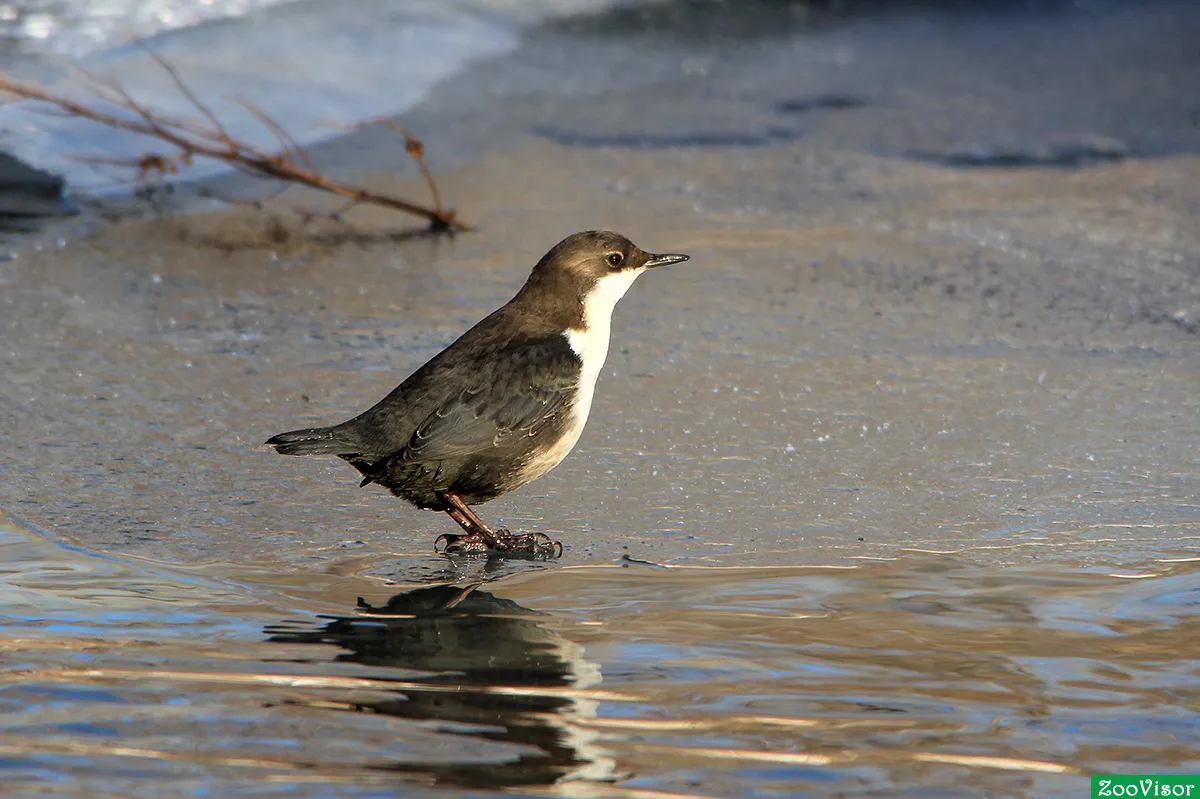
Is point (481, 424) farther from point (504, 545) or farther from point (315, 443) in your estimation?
point (315, 443)

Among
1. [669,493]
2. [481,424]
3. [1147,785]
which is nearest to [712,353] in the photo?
[669,493]

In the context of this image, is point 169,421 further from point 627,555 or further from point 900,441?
point 900,441

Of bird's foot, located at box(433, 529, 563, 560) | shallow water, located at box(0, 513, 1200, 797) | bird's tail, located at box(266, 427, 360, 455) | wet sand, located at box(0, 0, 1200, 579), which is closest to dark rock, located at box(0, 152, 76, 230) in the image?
wet sand, located at box(0, 0, 1200, 579)

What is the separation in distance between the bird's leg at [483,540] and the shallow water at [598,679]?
196 millimetres

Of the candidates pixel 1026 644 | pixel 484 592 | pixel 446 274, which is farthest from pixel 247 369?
pixel 1026 644

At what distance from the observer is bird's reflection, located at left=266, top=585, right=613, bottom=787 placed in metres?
2.59

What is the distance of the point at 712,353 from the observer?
5.33 meters

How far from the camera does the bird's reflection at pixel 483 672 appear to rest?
2.59 metres

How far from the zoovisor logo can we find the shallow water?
0.04 meters

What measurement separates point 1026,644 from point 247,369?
288 cm

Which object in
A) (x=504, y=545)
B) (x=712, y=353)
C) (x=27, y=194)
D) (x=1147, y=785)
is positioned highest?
(x=27, y=194)

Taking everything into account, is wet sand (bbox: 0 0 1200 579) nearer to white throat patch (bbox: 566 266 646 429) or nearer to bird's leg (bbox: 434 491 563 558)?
bird's leg (bbox: 434 491 563 558)

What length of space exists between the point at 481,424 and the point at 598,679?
3.36ft

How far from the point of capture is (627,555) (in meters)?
3.67
